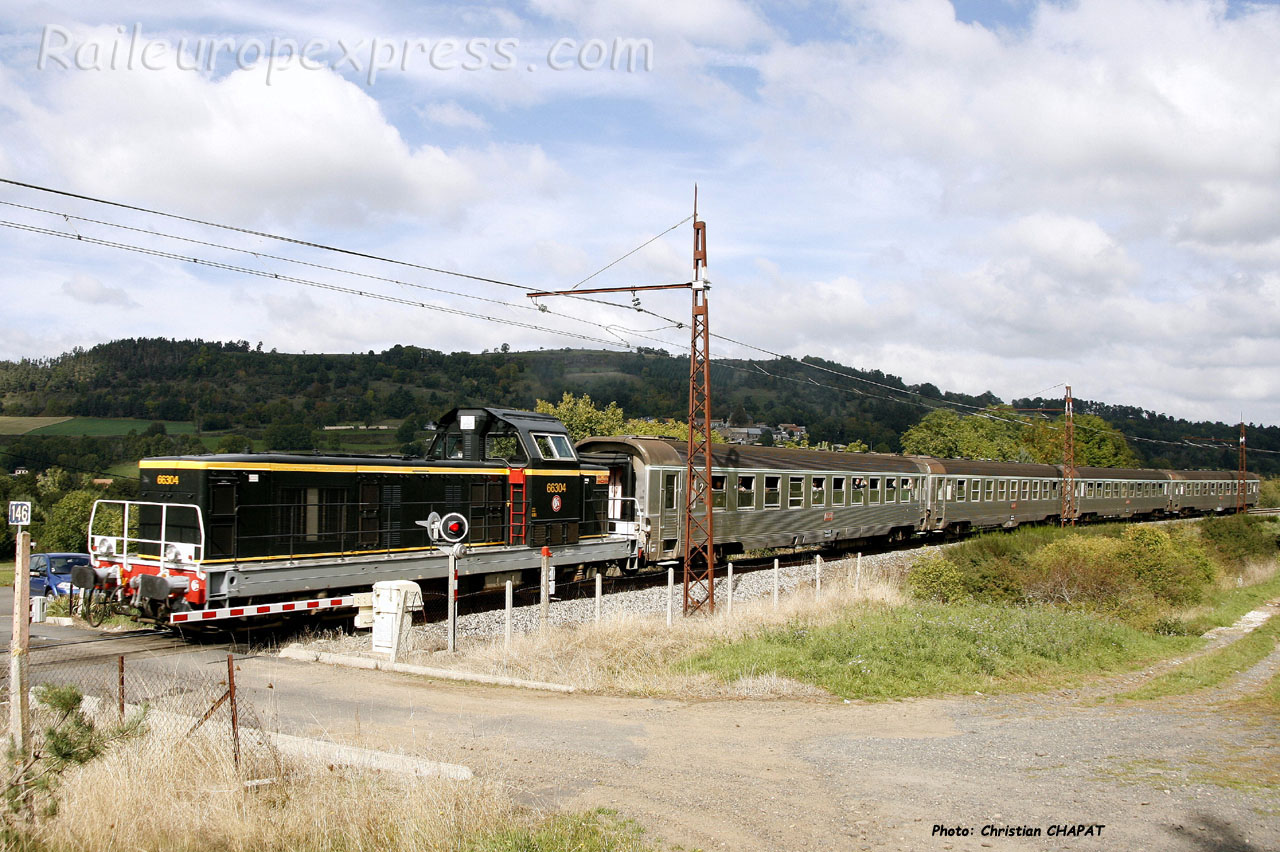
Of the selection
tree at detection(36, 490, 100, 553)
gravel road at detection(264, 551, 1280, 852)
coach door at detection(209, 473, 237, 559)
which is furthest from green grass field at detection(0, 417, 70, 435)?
gravel road at detection(264, 551, 1280, 852)

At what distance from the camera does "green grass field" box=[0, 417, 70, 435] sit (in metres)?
90.9

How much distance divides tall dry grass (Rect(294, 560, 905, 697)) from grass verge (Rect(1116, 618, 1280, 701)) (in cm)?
467

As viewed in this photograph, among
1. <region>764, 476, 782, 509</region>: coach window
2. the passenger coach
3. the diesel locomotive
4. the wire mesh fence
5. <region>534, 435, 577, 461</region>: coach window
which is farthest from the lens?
<region>764, 476, 782, 509</region>: coach window

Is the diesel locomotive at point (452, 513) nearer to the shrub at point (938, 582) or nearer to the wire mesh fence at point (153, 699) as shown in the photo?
the wire mesh fence at point (153, 699)

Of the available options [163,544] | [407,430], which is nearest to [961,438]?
[407,430]

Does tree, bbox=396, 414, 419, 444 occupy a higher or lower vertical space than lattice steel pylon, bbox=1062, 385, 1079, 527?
higher

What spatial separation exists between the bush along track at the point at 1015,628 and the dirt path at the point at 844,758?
3.48 ft

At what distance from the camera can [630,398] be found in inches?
4813

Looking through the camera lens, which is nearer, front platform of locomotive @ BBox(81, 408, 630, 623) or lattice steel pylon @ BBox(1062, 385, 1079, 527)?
front platform of locomotive @ BBox(81, 408, 630, 623)

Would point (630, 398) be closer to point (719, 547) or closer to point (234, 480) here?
point (719, 547)

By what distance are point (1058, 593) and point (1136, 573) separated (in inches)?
115

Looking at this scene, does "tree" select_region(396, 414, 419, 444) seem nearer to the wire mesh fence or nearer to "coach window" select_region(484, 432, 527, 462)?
"coach window" select_region(484, 432, 527, 462)

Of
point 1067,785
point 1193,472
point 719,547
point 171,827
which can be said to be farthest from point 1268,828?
point 1193,472

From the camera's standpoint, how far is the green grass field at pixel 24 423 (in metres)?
90.9
